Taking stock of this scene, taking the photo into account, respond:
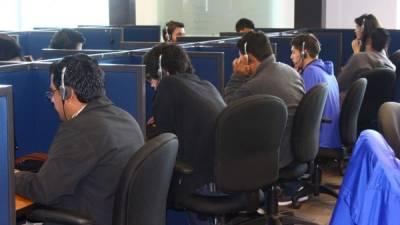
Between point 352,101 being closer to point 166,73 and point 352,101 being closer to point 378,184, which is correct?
point 166,73

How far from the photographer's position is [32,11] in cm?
711

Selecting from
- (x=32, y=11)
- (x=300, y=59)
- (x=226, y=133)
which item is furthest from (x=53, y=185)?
(x=32, y=11)

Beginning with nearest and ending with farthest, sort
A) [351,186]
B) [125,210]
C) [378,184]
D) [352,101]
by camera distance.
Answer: [378,184] → [351,186] → [125,210] → [352,101]

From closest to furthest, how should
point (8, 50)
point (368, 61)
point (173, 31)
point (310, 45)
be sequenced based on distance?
point (8, 50) < point (310, 45) < point (368, 61) < point (173, 31)

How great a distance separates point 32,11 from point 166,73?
14.8ft

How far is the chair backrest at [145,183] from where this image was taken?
1956 millimetres

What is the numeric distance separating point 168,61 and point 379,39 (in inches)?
98.0

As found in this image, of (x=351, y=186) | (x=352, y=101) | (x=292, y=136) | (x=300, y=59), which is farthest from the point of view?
(x=300, y=59)

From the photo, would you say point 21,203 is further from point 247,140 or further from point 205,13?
point 205,13

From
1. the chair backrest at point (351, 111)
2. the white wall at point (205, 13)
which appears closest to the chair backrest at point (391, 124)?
the chair backrest at point (351, 111)

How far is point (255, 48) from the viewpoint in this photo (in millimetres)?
3643

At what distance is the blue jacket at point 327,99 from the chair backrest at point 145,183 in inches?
80.2

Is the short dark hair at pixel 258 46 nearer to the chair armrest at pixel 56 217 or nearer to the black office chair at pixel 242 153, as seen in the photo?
the black office chair at pixel 242 153

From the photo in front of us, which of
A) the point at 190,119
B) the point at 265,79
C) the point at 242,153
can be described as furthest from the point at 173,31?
the point at 242,153
